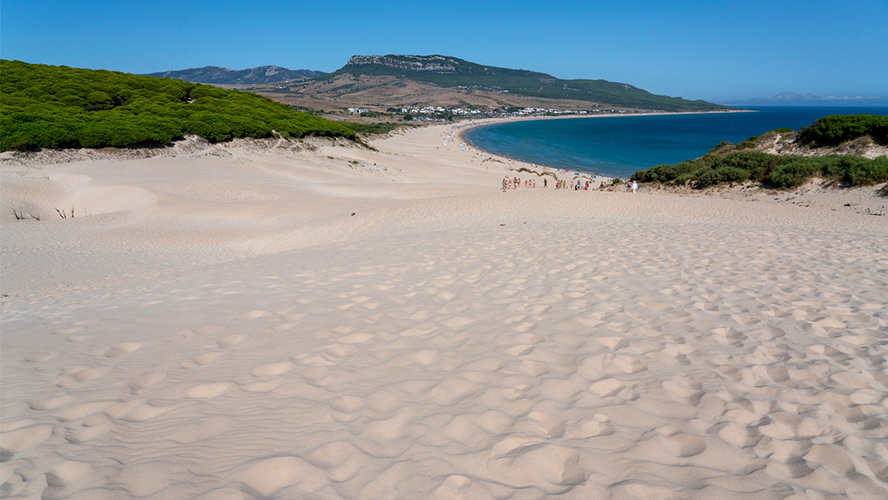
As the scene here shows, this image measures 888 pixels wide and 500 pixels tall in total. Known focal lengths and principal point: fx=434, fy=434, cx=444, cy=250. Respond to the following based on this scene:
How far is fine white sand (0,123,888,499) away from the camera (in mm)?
2459

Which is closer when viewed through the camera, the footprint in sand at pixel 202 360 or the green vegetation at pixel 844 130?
the footprint in sand at pixel 202 360

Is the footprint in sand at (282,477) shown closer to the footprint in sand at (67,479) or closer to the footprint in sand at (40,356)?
A: the footprint in sand at (67,479)

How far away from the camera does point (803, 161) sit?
741 inches

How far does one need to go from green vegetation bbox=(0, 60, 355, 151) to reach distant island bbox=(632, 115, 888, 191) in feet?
96.0

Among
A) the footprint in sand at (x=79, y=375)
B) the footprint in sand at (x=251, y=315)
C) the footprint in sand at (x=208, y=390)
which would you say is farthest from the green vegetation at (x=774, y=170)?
the footprint in sand at (x=79, y=375)

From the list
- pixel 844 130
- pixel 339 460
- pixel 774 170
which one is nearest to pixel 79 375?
pixel 339 460

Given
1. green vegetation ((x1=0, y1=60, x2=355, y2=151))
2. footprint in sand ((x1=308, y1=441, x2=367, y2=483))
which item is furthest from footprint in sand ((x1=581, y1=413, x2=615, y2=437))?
green vegetation ((x1=0, y1=60, x2=355, y2=151))

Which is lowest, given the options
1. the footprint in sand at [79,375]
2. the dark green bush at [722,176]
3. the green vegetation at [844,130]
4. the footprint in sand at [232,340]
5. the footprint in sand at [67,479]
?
the footprint in sand at [232,340]

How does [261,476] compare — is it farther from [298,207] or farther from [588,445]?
[298,207]

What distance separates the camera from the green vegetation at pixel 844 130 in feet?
78.4

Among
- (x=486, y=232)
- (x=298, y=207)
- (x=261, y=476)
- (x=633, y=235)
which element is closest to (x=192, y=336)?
(x=261, y=476)

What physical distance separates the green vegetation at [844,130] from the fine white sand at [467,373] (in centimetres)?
2235

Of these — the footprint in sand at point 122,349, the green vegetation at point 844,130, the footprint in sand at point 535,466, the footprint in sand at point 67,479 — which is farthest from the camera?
the green vegetation at point 844,130

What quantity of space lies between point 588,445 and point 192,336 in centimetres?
→ 413
